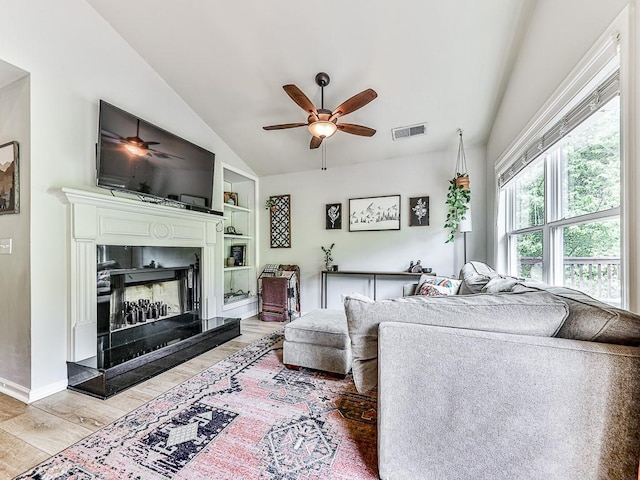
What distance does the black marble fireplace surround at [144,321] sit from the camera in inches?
86.0

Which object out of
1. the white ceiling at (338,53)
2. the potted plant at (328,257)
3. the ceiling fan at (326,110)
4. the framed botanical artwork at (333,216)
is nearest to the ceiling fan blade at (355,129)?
the ceiling fan at (326,110)

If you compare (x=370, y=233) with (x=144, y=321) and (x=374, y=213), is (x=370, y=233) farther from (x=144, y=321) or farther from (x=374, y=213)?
(x=144, y=321)

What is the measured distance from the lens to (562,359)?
3.24 ft

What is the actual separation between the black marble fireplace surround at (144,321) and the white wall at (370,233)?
64.3 inches

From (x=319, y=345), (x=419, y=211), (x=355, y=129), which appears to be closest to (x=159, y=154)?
(x=355, y=129)

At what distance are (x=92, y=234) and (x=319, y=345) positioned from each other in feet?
6.95

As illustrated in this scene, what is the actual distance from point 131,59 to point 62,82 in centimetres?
83

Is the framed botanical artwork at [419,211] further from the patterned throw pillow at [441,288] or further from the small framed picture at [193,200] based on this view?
the small framed picture at [193,200]

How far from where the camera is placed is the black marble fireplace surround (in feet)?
7.16

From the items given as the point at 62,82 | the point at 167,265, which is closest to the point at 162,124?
the point at 62,82

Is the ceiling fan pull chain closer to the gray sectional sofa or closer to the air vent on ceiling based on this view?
the air vent on ceiling

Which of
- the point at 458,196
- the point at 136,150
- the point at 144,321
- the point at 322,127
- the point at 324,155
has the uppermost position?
the point at 324,155

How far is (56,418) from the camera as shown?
5.85 ft

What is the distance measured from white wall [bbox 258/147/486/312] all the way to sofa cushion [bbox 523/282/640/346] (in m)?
2.87
